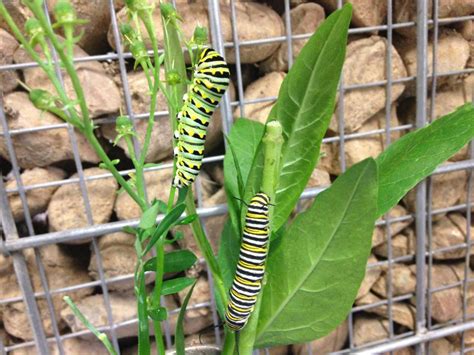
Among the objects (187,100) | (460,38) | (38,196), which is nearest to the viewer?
(187,100)

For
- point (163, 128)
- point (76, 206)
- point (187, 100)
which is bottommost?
point (76, 206)

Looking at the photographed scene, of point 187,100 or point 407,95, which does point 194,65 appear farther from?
point 407,95

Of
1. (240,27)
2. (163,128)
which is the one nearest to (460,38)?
(240,27)

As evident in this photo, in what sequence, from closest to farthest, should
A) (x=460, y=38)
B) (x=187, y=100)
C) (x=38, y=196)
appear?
1. (x=187, y=100)
2. (x=38, y=196)
3. (x=460, y=38)

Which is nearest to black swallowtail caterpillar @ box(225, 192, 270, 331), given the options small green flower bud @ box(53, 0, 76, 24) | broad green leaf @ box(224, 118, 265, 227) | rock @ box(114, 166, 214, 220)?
broad green leaf @ box(224, 118, 265, 227)

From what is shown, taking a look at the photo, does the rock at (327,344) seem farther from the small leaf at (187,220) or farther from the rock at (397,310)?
the small leaf at (187,220)

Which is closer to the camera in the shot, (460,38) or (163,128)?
(163,128)

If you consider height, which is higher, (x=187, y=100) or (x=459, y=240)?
(x=187, y=100)

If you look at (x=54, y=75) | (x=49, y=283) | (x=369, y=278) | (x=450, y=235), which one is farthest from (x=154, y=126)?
(x=450, y=235)
